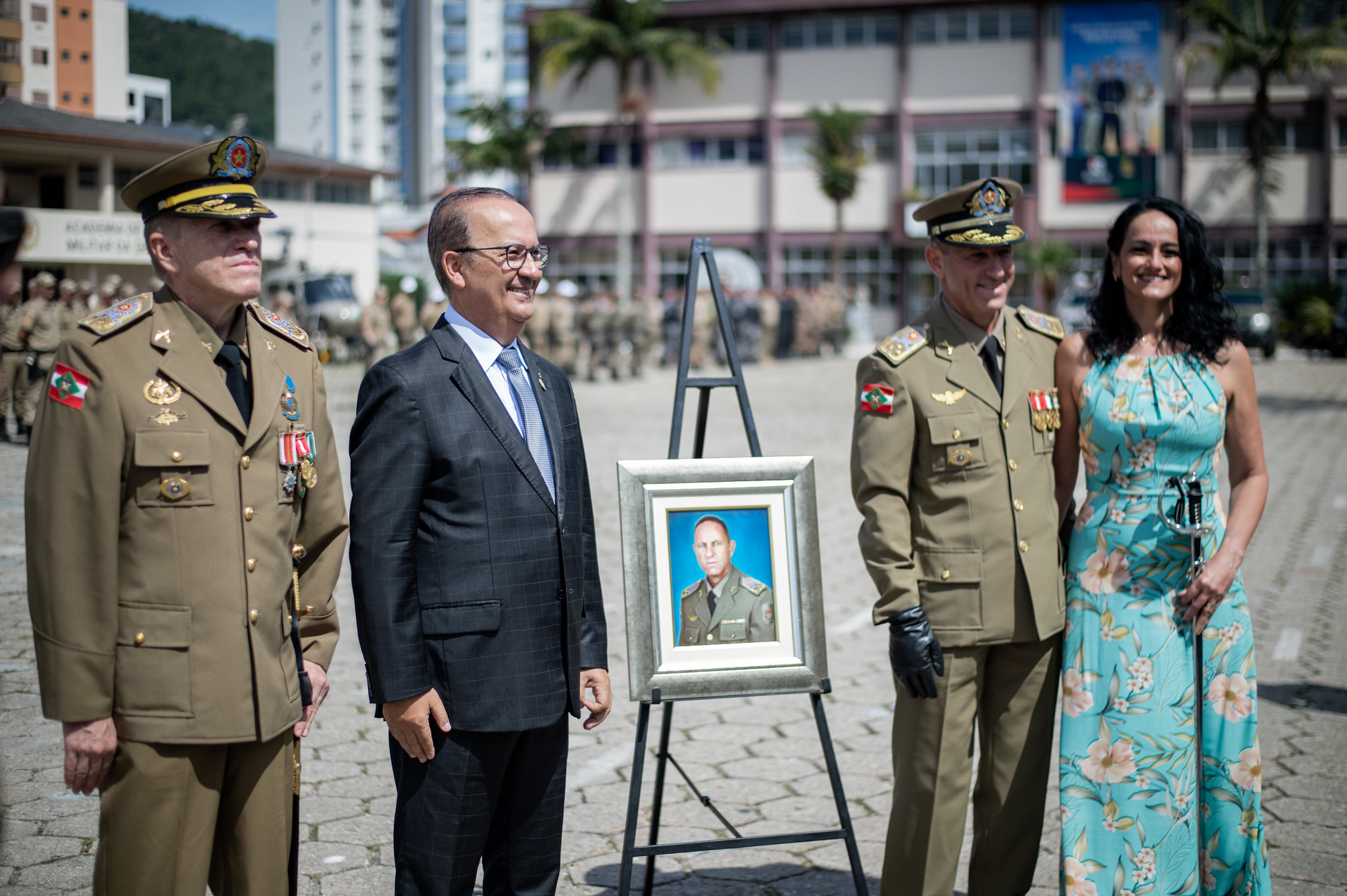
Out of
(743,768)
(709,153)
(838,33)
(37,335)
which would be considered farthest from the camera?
(709,153)

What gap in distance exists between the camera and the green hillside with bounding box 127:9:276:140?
18.3ft

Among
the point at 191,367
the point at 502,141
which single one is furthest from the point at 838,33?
the point at 191,367

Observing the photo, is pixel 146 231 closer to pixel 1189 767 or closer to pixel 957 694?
pixel 957 694

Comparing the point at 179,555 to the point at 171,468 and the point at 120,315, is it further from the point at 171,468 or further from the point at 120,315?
the point at 120,315

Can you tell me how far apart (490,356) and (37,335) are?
47.3 feet

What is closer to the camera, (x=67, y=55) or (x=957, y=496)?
(x=957, y=496)

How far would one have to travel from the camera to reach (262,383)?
254cm

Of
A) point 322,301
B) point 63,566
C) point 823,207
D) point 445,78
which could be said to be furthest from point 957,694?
point 445,78

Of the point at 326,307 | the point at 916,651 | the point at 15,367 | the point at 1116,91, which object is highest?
the point at 1116,91

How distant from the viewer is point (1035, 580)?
10.4 ft

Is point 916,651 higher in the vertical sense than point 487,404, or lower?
lower

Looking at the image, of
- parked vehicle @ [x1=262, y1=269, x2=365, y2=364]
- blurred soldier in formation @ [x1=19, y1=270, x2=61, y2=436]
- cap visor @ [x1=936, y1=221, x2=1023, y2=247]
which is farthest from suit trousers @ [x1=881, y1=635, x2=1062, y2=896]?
parked vehicle @ [x1=262, y1=269, x2=365, y2=364]

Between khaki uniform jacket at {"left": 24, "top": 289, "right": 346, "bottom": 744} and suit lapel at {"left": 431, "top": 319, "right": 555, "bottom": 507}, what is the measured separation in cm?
39

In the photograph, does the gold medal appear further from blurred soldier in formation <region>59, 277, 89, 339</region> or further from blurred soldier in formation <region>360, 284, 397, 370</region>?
blurred soldier in formation <region>360, 284, 397, 370</region>
